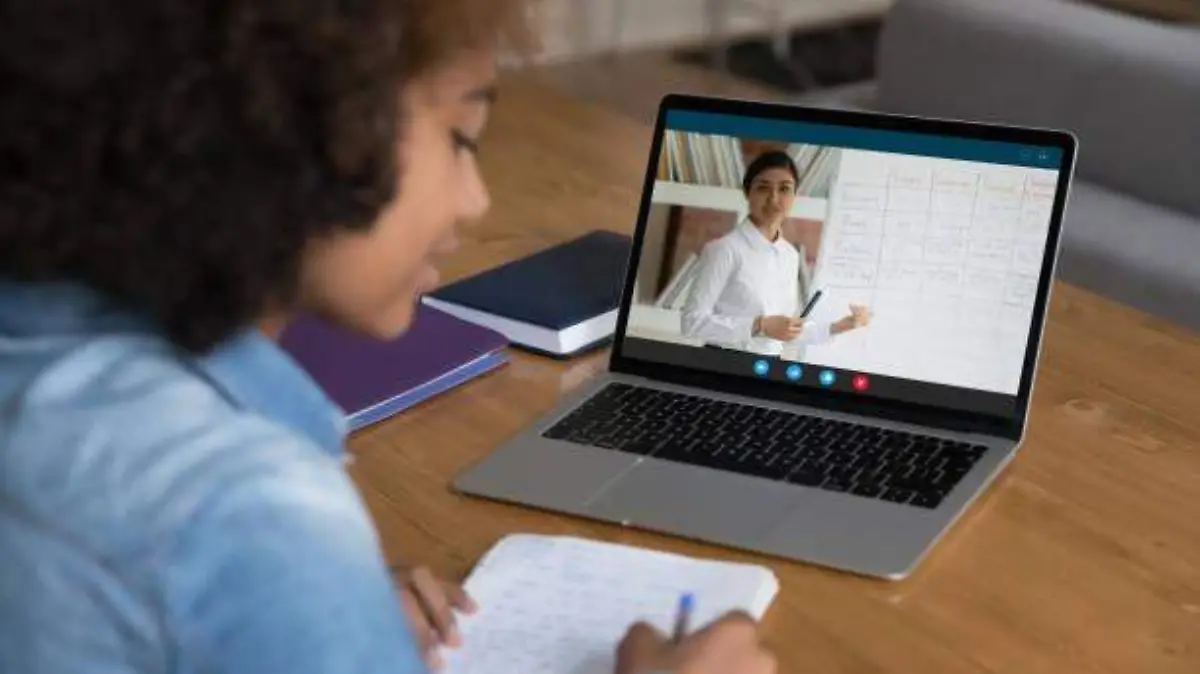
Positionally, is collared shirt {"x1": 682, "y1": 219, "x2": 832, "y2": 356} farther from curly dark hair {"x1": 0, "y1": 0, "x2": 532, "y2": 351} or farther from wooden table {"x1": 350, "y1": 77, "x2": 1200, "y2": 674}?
curly dark hair {"x1": 0, "y1": 0, "x2": 532, "y2": 351}

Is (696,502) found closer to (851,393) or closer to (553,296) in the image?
(851,393)

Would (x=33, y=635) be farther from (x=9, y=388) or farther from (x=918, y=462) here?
(x=918, y=462)

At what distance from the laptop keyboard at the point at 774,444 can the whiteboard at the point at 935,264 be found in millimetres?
66

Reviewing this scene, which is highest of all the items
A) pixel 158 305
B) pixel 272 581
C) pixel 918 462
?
pixel 158 305

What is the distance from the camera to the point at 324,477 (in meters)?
0.70

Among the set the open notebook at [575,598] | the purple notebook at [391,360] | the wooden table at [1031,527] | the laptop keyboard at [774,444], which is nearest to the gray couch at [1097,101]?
the wooden table at [1031,527]

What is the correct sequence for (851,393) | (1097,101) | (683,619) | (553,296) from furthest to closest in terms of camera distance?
(1097,101)
(553,296)
(851,393)
(683,619)

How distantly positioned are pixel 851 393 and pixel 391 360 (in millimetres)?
386

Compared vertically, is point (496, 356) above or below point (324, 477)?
below

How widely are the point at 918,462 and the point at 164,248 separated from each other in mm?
664

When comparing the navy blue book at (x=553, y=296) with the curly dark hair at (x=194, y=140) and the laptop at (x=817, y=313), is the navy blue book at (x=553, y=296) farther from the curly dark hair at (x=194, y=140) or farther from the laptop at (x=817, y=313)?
the curly dark hair at (x=194, y=140)

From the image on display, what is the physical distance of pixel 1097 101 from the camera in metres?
2.36

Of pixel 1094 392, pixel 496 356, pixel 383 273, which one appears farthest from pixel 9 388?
pixel 1094 392

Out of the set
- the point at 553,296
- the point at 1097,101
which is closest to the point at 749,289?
the point at 553,296
